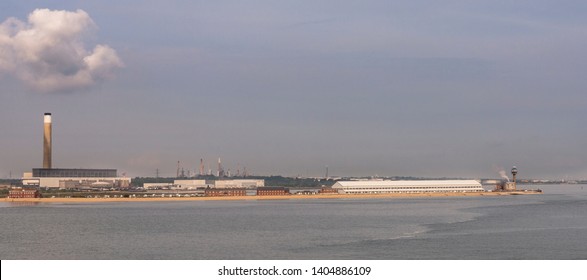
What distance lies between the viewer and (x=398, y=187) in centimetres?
18675

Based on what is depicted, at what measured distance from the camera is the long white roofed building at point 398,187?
183750 mm

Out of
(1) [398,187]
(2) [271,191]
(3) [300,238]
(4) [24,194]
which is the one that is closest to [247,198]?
(2) [271,191]

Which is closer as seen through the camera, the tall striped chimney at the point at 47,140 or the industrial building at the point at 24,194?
the industrial building at the point at 24,194

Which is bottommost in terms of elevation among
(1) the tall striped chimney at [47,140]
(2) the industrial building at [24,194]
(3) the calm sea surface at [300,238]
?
(3) the calm sea surface at [300,238]

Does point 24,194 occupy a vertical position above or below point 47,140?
below

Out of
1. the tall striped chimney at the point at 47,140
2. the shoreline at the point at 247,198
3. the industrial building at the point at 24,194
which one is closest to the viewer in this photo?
the shoreline at the point at 247,198

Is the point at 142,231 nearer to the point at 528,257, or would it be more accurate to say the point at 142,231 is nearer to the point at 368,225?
the point at 368,225

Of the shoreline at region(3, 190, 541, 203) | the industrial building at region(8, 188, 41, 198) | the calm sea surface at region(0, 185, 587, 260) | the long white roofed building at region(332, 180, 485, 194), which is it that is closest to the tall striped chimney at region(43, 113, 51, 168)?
the industrial building at region(8, 188, 41, 198)

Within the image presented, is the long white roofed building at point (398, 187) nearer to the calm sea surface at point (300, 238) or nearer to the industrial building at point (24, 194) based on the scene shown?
the industrial building at point (24, 194)

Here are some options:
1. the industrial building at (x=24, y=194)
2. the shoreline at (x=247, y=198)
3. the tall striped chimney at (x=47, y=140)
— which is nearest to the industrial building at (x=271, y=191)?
the shoreline at (x=247, y=198)

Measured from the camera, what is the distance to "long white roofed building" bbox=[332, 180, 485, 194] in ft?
603

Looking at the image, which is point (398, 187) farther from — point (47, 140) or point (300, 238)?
point (300, 238)

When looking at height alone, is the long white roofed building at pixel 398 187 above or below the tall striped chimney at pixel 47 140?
below

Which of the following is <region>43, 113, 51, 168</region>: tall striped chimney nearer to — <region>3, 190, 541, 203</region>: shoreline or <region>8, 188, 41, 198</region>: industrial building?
<region>8, 188, 41, 198</region>: industrial building
